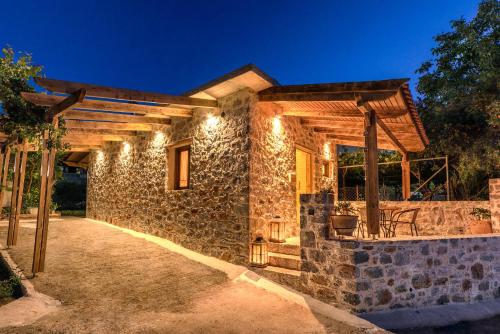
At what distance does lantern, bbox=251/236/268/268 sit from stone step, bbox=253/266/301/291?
10 cm

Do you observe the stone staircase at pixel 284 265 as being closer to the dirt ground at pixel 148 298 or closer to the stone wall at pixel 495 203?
the dirt ground at pixel 148 298

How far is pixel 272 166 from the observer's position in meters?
6.70

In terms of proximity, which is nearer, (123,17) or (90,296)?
(90,296)

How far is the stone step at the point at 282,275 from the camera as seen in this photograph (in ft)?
Result: 16.7

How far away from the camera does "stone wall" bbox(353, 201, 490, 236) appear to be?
7.52m

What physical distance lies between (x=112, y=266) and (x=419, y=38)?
16938 centimetres

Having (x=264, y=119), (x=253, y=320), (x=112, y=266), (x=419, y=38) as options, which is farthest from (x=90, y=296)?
(x=419, y=38)

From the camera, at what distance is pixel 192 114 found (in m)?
7.52

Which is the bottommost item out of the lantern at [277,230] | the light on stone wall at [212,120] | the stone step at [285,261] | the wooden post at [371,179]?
the stone step at [285,261]

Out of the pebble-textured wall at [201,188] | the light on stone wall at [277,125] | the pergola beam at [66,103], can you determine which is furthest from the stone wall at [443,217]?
the pergola beam at [66,103]

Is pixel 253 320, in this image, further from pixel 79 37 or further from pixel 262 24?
pixel 79 37

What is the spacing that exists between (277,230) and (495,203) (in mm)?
4890

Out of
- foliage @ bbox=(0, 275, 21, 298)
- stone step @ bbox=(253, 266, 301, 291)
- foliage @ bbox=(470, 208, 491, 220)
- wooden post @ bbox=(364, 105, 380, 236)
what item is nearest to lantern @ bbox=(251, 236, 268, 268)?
stone step @ bbox=(253, 266, 301, 291)

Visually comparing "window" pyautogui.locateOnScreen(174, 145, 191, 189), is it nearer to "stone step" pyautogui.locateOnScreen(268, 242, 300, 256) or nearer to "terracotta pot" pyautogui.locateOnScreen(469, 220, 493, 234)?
"stone step" pyautogui.locateOnScreen(268, 242, 300, 256)
